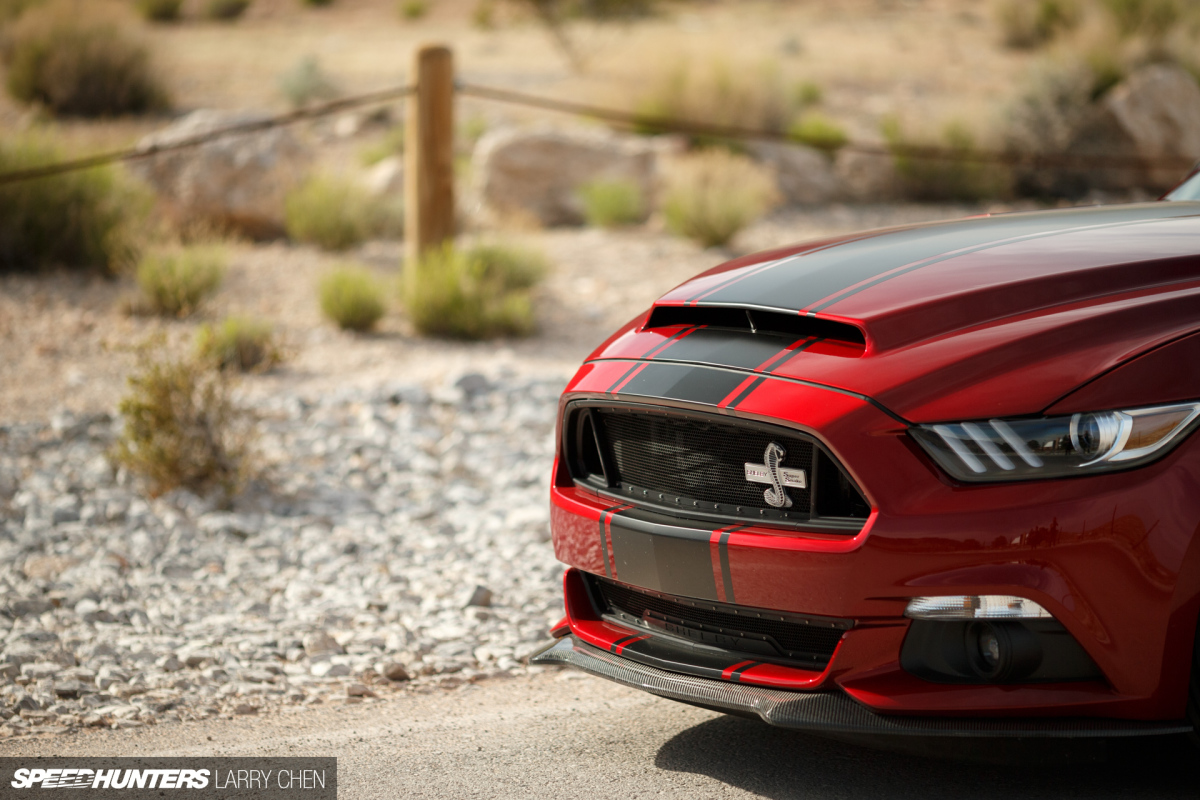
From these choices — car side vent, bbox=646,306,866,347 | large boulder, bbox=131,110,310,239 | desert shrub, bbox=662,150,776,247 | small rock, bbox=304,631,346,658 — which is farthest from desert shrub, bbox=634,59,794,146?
car side vent, bbox=646,306,866,347

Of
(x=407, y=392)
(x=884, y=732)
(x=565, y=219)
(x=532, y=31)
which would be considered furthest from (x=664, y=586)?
(x=532, y=31)

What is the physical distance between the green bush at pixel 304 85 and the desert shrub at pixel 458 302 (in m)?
16.2

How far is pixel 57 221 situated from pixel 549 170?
5846mm

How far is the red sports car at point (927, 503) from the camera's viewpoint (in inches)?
94.5

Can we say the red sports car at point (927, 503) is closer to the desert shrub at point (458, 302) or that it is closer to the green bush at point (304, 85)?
the desert shrub at point (458, 302)

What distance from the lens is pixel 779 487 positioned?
265cm

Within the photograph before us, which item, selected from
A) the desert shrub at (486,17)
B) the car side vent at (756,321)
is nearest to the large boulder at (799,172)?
the car side vent at (756,321)

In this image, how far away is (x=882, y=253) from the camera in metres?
3.27

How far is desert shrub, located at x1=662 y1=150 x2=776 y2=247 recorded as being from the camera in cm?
1150

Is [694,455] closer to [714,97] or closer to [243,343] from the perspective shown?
[243,343]

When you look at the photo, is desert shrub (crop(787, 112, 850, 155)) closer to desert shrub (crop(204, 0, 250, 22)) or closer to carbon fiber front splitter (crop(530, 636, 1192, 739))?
carbon fiber front splitter (crop(530, 636, 1192, 739))

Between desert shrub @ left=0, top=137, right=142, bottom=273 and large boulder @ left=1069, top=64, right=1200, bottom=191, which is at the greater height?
large boulder @ left=1069, top=64, right=1200, bottom=191

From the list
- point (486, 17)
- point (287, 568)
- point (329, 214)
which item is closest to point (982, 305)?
point (287, 568)

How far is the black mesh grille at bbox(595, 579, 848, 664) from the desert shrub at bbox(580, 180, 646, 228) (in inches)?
386
